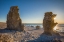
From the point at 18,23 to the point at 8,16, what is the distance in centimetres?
366

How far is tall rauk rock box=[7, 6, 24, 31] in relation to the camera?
26344mm

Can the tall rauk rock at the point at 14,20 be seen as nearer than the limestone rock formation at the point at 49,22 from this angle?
No

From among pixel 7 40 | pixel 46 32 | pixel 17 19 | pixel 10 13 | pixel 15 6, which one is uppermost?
pixel 15 6

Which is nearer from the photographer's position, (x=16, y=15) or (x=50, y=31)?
(x=50, y=31)

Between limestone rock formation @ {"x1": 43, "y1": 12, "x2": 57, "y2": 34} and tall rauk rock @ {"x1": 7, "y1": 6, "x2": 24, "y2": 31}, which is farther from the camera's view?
tall rauk rock @ {"x1": 7, "y1": 6, "x2": 24, "y2": 31}

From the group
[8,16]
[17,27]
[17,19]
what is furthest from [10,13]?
[17,27]

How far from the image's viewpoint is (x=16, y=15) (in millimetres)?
27203

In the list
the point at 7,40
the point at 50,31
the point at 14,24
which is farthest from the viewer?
the point at 14,24

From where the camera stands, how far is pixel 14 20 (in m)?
26.6

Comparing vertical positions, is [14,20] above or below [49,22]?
above

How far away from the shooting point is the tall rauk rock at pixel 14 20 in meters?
26.3

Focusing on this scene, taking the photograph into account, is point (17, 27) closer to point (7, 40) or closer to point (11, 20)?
point (11, 20)

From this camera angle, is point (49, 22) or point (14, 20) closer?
point (49, 22)

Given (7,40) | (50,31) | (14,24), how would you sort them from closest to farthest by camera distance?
(7,40)
(50,31)
(14,24)
